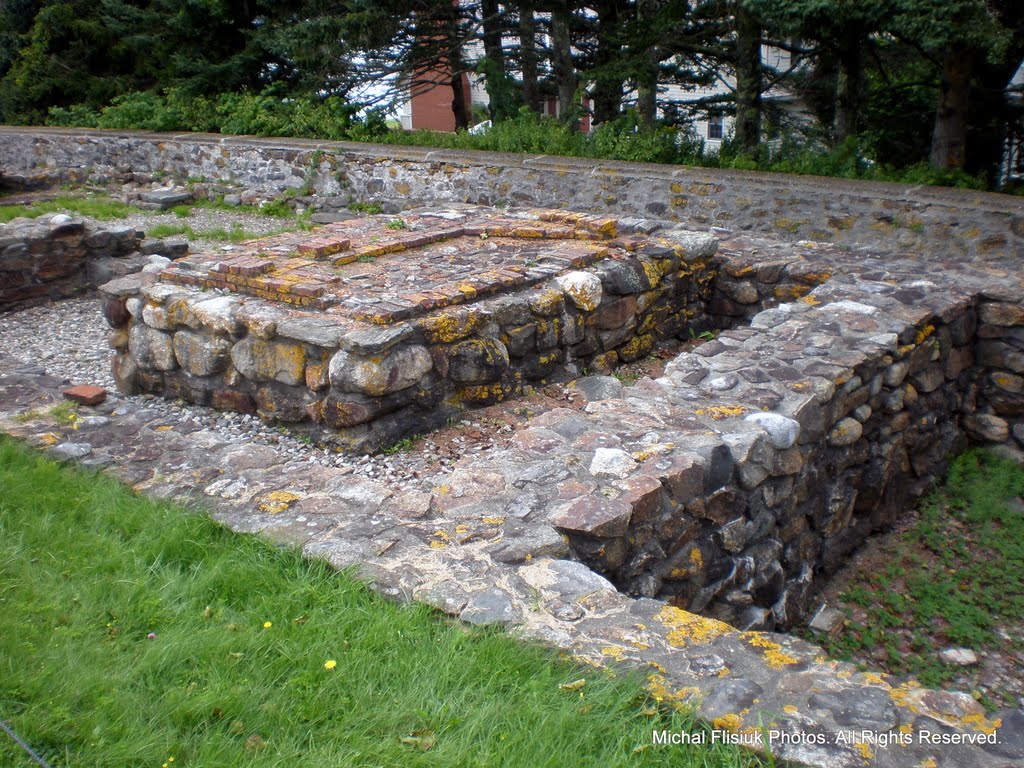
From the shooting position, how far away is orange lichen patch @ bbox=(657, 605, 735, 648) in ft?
7.83

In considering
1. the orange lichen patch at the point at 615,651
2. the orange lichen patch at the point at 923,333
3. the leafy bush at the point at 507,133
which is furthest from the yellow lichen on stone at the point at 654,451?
the leafy bush at the point at 507,133

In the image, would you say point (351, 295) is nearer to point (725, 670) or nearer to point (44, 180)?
point (725, 670)

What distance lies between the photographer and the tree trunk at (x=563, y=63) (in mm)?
11016

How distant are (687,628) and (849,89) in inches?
366

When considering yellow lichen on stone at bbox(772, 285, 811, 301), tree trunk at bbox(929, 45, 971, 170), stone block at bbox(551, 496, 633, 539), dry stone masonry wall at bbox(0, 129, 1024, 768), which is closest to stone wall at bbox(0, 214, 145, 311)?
dry stone masonry wall at bbox(0, 129, 1024, 768)

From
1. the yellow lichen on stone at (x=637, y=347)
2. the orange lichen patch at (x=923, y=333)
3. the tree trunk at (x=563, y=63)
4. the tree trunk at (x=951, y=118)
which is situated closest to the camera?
the orange lichen patch at (x=923, y=333)

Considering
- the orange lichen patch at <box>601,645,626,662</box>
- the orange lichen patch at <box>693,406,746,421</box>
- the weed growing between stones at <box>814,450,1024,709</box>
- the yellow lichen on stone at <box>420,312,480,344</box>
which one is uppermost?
the yellow lichen on stone at <box>420,312,480,344</box>

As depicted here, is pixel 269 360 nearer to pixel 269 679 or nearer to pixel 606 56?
→ pixel 269 679

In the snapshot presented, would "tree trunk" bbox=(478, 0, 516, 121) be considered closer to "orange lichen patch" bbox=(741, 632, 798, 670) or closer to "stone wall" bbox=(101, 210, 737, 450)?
"stone wall" bbox=(101, 210, 737, 450)

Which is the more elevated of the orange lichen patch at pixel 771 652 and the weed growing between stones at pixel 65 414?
the weed growing between stones at pixel 65 414

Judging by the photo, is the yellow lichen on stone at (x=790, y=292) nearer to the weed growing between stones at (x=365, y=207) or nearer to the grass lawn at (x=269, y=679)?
the grass lawn at (x=269, y=679)

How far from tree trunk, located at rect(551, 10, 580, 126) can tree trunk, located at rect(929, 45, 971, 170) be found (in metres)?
4.10

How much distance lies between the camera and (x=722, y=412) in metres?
3.71

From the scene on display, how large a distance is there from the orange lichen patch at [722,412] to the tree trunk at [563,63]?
7717mm
